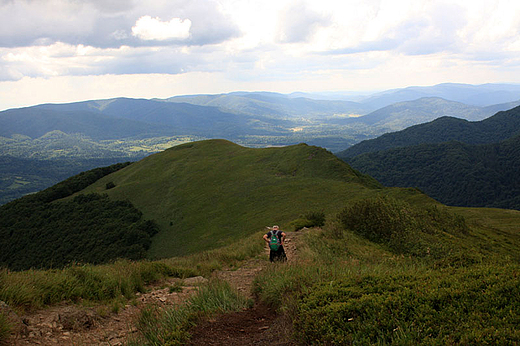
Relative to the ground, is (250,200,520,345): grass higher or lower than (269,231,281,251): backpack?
higher

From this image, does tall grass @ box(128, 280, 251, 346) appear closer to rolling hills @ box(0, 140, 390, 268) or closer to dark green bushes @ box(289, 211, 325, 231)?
dark green bushes @ box(289, 211, 325, 231)

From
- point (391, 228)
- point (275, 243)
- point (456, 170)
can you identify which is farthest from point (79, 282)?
point (456, 170)

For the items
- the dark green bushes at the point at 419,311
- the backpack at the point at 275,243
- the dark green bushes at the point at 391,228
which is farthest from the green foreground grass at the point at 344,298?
the dark green bushes at the point at 391,228

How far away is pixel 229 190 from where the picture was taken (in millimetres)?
46875

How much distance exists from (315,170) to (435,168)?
121797 millimetres

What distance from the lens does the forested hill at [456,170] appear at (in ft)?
393

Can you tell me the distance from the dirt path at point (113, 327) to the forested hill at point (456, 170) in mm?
128201

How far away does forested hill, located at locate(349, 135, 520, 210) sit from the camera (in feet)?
393

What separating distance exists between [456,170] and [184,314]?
15688cm

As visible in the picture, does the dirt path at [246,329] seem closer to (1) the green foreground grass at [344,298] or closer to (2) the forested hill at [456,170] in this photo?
(1) the green foreground grass at [344,298]

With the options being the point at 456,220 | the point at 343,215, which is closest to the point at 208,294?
the point at 343,215

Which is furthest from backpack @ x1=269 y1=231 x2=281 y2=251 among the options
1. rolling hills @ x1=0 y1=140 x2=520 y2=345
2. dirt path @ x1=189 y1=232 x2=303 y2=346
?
dirt path @ x1=189 y1=232 x2=303 y2=346

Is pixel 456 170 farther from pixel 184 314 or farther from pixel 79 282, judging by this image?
pixel 79 282

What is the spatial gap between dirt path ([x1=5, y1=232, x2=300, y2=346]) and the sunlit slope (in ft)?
66.0
